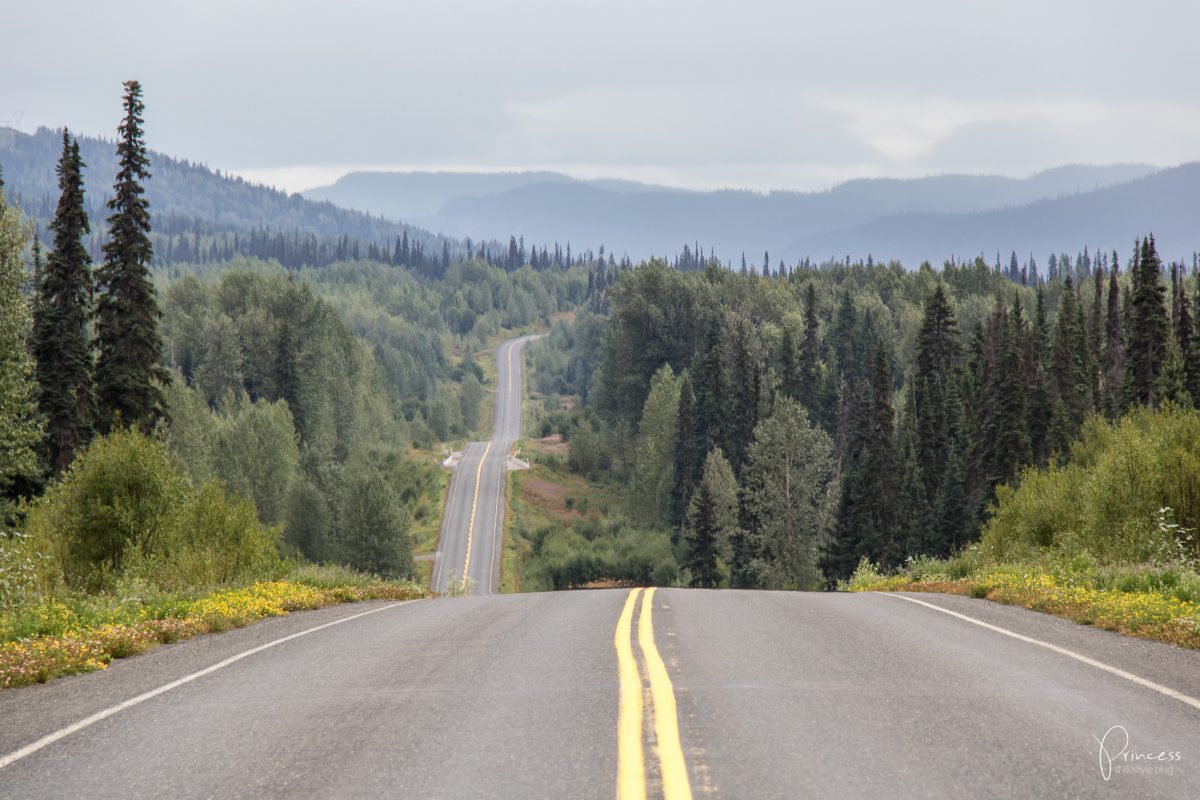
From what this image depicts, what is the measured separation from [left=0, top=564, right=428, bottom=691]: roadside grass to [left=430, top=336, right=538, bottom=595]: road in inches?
1648

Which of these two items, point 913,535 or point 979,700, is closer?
point 979,700

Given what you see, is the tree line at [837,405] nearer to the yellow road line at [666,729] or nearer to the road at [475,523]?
the road at [475,523]

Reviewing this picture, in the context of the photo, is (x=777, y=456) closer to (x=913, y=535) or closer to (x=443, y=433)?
(x=913, y=535)

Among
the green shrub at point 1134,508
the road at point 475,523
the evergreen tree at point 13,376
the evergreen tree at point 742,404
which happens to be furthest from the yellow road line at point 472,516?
the green shrub at point 1134,508

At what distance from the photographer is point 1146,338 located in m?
73.3

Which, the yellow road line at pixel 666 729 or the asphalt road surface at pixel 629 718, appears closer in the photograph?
the yellow road line at pixel 666 729

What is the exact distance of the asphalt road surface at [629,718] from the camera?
20.7ft

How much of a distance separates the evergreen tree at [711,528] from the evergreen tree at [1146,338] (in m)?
28.8

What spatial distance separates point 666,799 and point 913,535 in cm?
7281

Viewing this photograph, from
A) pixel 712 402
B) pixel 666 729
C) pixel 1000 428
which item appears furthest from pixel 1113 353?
pixel 666 729

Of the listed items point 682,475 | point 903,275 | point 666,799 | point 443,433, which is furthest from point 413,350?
point 666,799

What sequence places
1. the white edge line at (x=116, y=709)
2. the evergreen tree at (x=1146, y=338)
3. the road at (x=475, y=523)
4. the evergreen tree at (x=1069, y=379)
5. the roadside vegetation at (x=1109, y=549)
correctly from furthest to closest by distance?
the road at (x=475, y=523)
the evergreen tree at (x=1069, y=379)
the evergreen tree at (x=1146, y=338)
the roadside vegetation at (x=1109, y=549)
the white edge line at (x=116, y=709)

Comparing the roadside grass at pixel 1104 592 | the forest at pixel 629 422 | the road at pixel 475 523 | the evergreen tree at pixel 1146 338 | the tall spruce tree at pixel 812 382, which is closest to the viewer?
the roadside grass at pixel 1104 592

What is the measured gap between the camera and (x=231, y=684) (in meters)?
9.83
